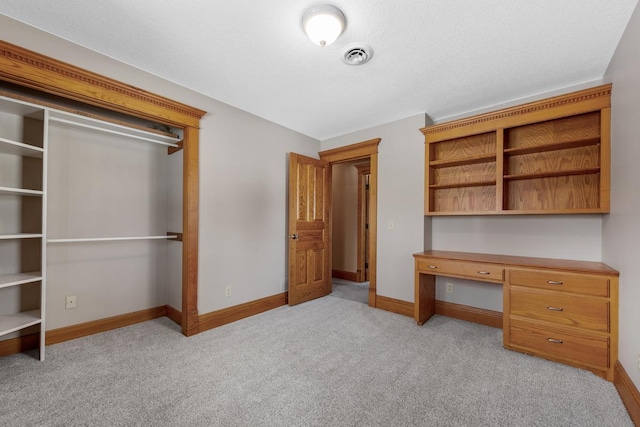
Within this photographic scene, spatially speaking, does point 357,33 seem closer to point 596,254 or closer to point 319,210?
point 319,210

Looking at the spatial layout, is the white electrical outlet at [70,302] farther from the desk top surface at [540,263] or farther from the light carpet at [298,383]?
the desk top surface at [540,263]

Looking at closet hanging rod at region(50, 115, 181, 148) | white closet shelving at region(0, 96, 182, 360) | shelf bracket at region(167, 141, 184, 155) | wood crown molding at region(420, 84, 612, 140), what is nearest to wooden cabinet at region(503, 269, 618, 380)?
wood crown molding at region(420, 84, 612, 140)

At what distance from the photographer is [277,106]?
3070 mm

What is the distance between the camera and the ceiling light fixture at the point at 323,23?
1.63 metres

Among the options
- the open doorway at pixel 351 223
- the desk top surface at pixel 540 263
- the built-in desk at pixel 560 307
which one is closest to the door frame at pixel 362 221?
the open doorway at pixel 351 223

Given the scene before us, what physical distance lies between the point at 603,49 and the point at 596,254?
166 cm

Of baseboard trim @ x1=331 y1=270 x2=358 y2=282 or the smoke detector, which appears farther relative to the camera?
baseboard trim @ x1=331 y1=270 x2=358 y2=282

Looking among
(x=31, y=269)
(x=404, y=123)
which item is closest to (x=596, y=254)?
(x=404, y=123)

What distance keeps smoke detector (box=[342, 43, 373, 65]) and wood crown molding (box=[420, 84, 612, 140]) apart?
1.32 metres

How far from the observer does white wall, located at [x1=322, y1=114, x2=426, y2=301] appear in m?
3.21

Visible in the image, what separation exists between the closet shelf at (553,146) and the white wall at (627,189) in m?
0.22

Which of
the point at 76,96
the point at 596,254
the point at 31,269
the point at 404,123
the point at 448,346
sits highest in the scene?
the point at 404,123

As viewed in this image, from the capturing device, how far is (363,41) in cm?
194

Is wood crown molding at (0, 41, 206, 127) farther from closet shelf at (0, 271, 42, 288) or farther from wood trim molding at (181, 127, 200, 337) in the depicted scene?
closet shelf at (0, 271, 42, 288)
